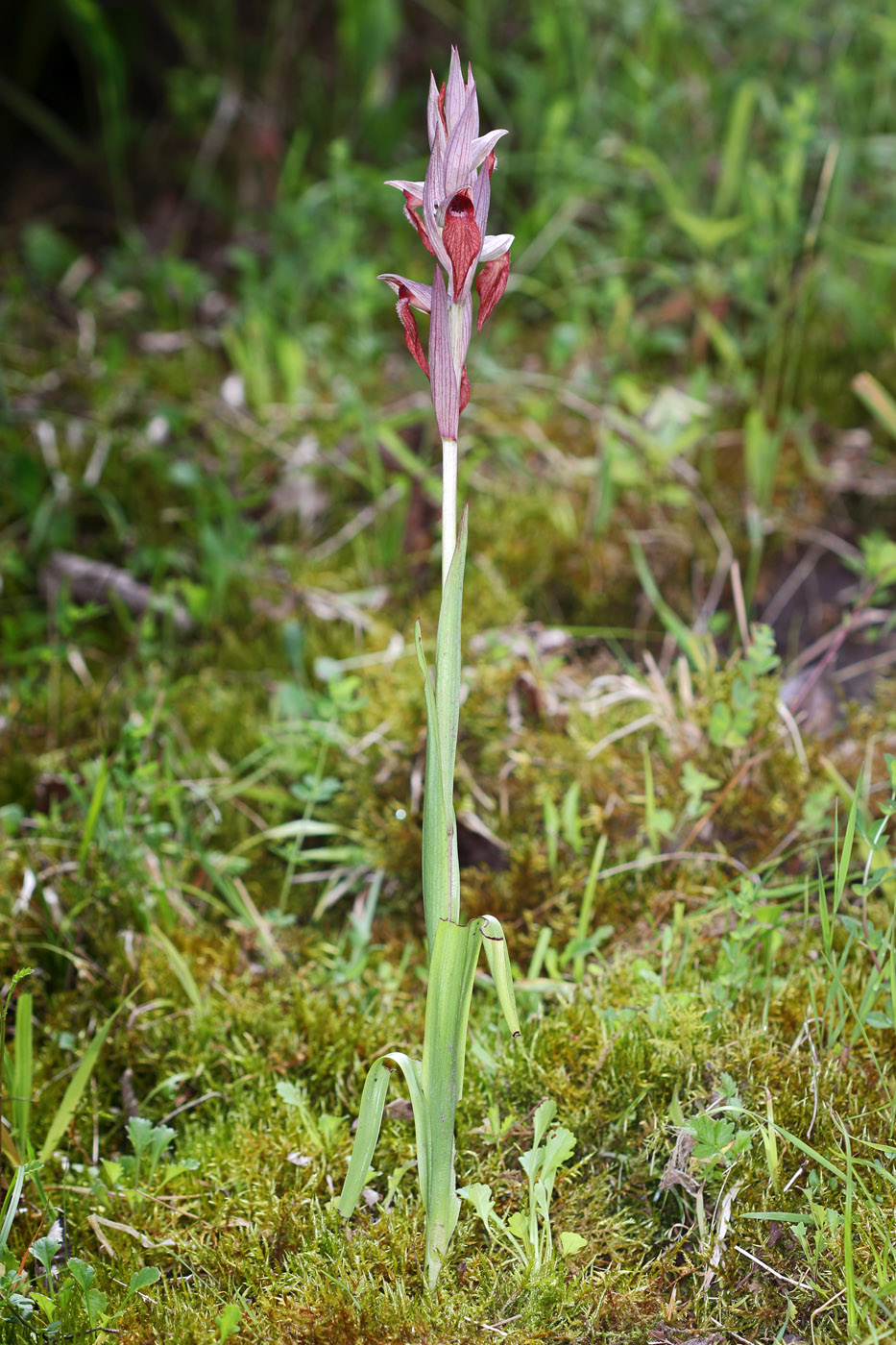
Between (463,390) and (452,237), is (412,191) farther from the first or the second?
(463,390)

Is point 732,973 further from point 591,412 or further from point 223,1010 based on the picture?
point 591,412

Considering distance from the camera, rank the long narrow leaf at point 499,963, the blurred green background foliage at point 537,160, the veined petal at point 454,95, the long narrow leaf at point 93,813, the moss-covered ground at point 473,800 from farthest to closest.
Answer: the blurred green background foliage at point 537,160, the long narrow leaf at point 93,813, the moss-covered ground at point 473,800, the long narrow leaf at point 499,963, the veined petal at point 454,95

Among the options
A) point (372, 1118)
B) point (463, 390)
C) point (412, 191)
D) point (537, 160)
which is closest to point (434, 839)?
point (372, 1118)

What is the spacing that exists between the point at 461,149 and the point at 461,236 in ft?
0.30

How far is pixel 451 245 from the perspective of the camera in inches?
41.9

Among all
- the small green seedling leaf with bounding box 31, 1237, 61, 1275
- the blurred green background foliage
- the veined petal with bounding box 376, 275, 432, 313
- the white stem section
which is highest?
the blurred green background foliage

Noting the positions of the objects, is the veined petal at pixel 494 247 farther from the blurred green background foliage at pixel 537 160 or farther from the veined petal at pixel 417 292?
the blurred green background foliage at pixel 537 160

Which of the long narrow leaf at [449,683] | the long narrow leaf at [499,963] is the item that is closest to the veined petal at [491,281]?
the long narrow leaf at [449,683]

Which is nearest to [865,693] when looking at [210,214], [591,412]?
[591,412]

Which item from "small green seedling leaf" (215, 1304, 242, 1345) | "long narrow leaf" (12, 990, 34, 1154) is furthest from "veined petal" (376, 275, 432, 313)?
"small green seedling leaf" (215, 1304, 242, 1345)

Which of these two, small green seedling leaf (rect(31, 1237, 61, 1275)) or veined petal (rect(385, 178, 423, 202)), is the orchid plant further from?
small green seedling leaf (rect(31, 1237, 61, 1275))

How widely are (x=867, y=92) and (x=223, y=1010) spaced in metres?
3.92

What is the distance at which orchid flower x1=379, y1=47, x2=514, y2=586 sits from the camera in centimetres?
105

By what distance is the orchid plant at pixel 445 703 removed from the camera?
3.53 feet
